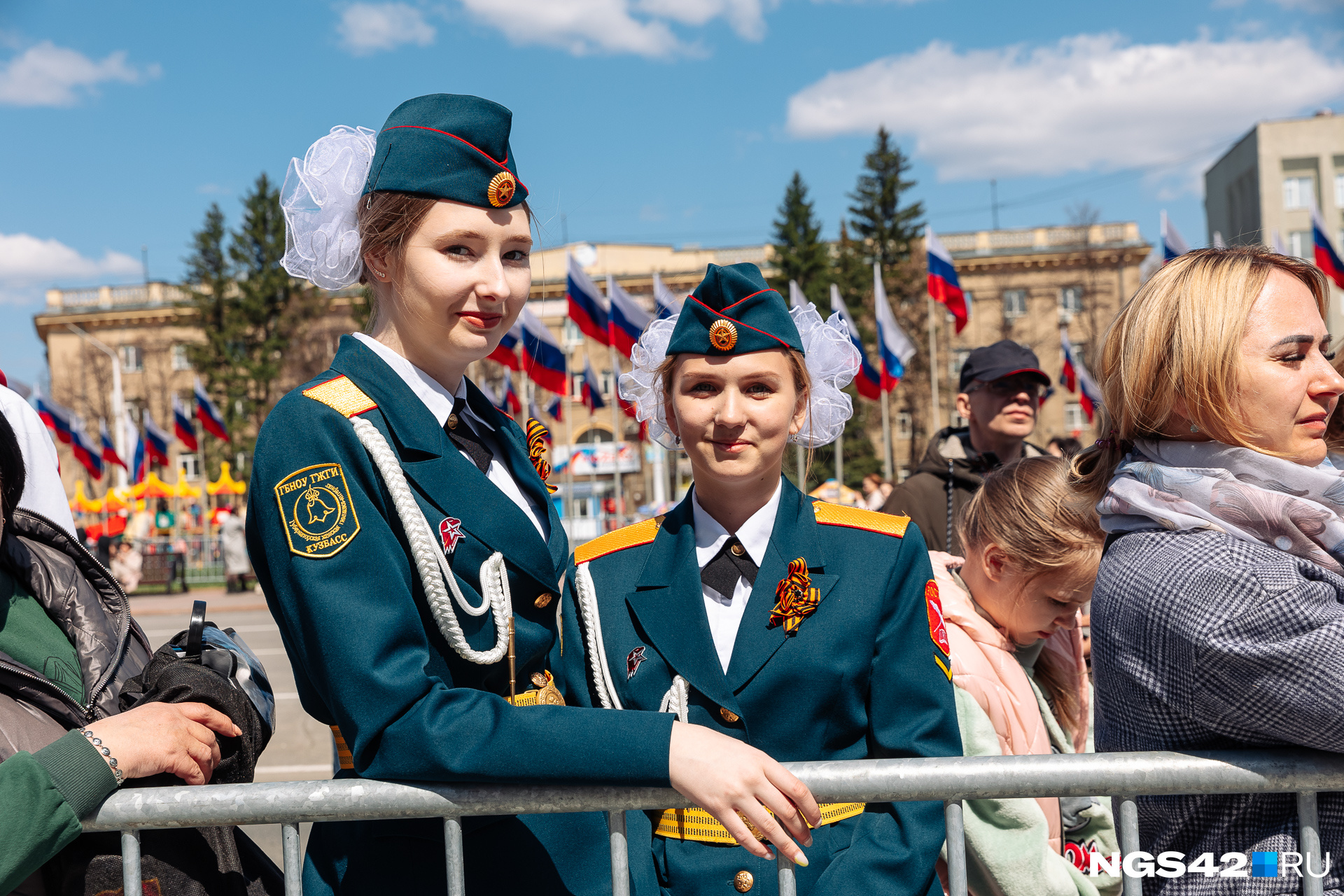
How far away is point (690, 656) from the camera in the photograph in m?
2.02

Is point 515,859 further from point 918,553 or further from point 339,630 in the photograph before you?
point 918,553

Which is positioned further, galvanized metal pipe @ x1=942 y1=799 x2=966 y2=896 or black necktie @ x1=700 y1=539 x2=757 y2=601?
black necktie @ x1=700 y1=539 x2=757 y2=601

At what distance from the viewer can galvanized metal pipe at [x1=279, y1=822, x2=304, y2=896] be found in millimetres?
1674

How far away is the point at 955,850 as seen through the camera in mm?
1699

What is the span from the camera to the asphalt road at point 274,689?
22.3 ft

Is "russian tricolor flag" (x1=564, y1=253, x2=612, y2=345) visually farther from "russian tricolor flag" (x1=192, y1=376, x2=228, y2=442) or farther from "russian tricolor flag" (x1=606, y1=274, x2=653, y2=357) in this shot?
"russian tricolor flag" (x1=192, y1=376, x2=228, y2=442)

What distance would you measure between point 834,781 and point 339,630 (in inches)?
30.8

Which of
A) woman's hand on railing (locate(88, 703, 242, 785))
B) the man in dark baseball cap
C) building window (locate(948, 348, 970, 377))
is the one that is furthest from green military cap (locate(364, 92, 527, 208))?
building window (locate(948, 348, 970, 377))

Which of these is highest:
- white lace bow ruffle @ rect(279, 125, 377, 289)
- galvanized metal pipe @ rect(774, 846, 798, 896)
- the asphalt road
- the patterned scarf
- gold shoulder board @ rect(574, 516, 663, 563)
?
white lace bow ruffle @ rect(279, 125, 377, 289)

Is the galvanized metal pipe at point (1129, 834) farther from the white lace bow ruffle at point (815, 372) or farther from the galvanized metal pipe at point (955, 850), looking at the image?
the white lace bow ruffle at point (815, 372)

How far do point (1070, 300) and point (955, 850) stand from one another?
211 ft

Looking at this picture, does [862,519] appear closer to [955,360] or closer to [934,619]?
[934,619]

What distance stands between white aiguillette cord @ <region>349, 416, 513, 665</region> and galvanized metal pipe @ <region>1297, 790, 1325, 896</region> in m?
1.28

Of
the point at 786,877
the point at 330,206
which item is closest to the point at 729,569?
the point at 786,877
